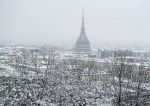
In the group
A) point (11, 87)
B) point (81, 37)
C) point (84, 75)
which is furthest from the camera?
point (81, 37)

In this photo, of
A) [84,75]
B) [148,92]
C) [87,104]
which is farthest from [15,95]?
[84,75]

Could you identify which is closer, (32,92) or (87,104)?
(87,104)

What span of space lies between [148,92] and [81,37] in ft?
252

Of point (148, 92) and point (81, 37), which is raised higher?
point (81, 37)

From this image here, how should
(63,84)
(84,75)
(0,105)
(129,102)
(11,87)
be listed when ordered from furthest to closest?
1. (84,75)
2. (63,84)
3. (11,87)
4. (129,102)
5. (0,105)

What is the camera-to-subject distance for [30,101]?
29656mm

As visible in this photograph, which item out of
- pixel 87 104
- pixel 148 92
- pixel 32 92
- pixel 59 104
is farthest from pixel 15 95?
pixel 148 92

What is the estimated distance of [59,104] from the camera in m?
29.5

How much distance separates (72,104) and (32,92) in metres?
6.18

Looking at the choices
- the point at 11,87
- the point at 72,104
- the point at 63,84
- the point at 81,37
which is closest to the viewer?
the point at 72,104

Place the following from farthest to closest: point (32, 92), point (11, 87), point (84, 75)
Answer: point (84, 75) < point (11, 87) < point (32, 92)

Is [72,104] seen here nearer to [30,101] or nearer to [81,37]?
[30,101]

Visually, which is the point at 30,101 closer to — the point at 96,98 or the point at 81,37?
the point at 96,98

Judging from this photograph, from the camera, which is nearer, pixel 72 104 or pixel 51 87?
pixel 72 104
